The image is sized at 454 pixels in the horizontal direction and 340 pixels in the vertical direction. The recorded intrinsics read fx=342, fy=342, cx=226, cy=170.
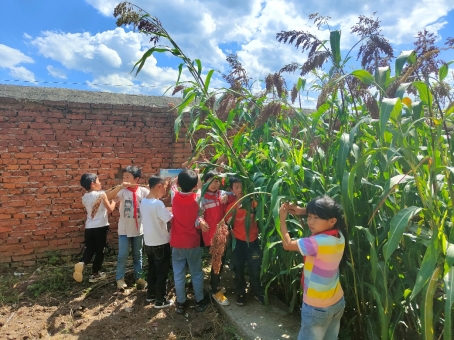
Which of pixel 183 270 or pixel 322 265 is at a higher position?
pixel 322 265

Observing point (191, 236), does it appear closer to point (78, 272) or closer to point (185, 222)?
point (185, 222)

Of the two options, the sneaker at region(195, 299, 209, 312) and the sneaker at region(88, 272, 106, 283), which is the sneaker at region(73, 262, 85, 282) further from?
the sneaker at region(195, 299, 209, 312)

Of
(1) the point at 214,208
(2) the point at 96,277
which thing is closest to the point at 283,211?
(1) the point at 214,208

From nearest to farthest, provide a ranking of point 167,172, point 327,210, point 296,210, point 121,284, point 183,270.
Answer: point 327,210 → point 296,210 → point 183,270 → point 121,284 → point 167,172

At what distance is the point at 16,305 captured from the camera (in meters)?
3.46

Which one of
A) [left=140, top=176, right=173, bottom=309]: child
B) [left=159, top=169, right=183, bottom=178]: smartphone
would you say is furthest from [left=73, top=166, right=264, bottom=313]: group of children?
[left=159, top=169, right=183, bottom=178]: smartphone

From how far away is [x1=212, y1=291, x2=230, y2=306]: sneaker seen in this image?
311 cm

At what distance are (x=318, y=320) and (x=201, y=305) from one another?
153 cm

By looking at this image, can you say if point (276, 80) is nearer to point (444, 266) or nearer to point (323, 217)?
point (323, 217)

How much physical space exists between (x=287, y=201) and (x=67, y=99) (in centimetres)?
350

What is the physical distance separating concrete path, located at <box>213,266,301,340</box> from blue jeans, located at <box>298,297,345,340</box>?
0.54 meters

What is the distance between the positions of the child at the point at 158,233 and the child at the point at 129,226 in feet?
1.45

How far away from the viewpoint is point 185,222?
3197 mm

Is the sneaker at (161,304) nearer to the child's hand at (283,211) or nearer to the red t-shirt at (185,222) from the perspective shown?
the red t-shirt at (185,222)
